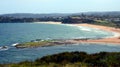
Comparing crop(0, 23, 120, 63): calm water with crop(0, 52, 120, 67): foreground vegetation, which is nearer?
crop(0, 52, 120, 67): foreground vegetation

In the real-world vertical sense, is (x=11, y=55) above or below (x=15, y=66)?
below

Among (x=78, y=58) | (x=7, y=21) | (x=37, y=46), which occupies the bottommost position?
(x=7, y=21)

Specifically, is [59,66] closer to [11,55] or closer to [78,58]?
[78,58]

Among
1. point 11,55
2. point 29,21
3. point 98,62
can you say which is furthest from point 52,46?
point 29,21

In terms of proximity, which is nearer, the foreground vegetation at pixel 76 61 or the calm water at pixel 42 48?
the foreground vegetation at pixel 76 61

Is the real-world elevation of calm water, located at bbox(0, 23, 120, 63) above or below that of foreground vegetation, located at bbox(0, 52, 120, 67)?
below

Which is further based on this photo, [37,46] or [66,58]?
[37,46]

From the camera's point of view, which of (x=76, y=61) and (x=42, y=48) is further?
(x=42, y=48)

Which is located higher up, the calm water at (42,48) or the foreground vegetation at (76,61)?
the foreground vegetation at (76,61)
